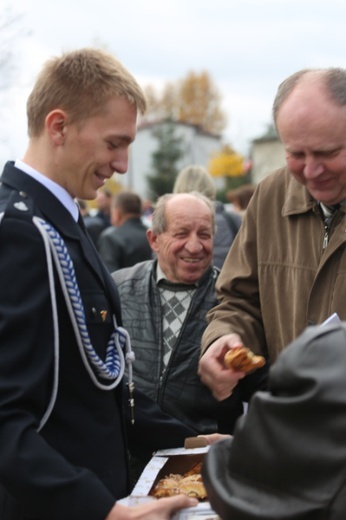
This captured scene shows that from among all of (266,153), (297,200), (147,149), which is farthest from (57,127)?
(147,149)

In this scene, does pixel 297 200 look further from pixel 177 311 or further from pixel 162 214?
pixel 162 214

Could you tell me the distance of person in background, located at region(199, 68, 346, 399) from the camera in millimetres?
2471

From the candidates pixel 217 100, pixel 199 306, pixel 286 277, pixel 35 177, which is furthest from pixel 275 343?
pixel 217 100

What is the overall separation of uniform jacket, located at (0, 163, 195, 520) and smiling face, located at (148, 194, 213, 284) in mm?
1540

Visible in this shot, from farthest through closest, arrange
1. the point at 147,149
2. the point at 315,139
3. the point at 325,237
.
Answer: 1. the point at 147,149
2. the point at 325,237
3. the point at 315,139

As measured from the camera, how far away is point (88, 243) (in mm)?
2242

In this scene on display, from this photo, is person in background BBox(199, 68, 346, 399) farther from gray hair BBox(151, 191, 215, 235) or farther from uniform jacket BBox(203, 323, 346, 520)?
uniform jacket BBox(203, 323, 346, 520)

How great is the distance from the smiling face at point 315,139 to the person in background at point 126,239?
14.0 ft

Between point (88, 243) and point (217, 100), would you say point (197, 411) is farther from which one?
point (217, 100)

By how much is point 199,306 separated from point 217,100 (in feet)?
241

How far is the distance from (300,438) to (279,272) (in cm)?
159

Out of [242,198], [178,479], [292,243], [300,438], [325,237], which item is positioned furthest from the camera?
[242,198]

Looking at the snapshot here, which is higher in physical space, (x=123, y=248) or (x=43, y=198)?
(x=43, y=198)

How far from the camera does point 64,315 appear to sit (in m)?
2.02
